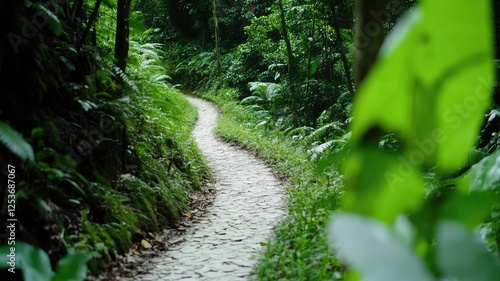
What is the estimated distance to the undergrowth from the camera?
423 cm

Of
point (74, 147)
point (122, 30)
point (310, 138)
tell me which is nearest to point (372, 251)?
point (74, 147)

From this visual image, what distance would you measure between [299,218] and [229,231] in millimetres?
986

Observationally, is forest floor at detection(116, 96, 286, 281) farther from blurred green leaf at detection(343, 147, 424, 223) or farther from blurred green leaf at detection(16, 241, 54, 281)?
blurred green leaf at detection(343, 147, 424, 223)

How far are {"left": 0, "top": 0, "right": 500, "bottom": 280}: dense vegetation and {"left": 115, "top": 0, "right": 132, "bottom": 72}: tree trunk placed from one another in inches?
1.2

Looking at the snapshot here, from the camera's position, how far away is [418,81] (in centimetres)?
28

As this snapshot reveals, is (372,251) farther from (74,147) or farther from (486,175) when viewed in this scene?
(74,147)

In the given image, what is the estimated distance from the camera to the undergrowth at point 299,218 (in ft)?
13.9

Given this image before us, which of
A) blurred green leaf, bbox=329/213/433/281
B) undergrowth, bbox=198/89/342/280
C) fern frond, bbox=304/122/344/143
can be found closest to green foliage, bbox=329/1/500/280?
blurred green leaf, bbox=329/213/433/281

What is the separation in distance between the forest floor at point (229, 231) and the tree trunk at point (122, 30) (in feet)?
9.87

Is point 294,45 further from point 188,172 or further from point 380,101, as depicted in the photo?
point 380,101

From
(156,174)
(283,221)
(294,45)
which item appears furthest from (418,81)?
(294,45)

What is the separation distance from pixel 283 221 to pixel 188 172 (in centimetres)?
298

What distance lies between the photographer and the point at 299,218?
5711mm

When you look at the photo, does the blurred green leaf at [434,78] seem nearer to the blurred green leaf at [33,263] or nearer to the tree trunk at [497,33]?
the blurred green leaf at [33,263]
